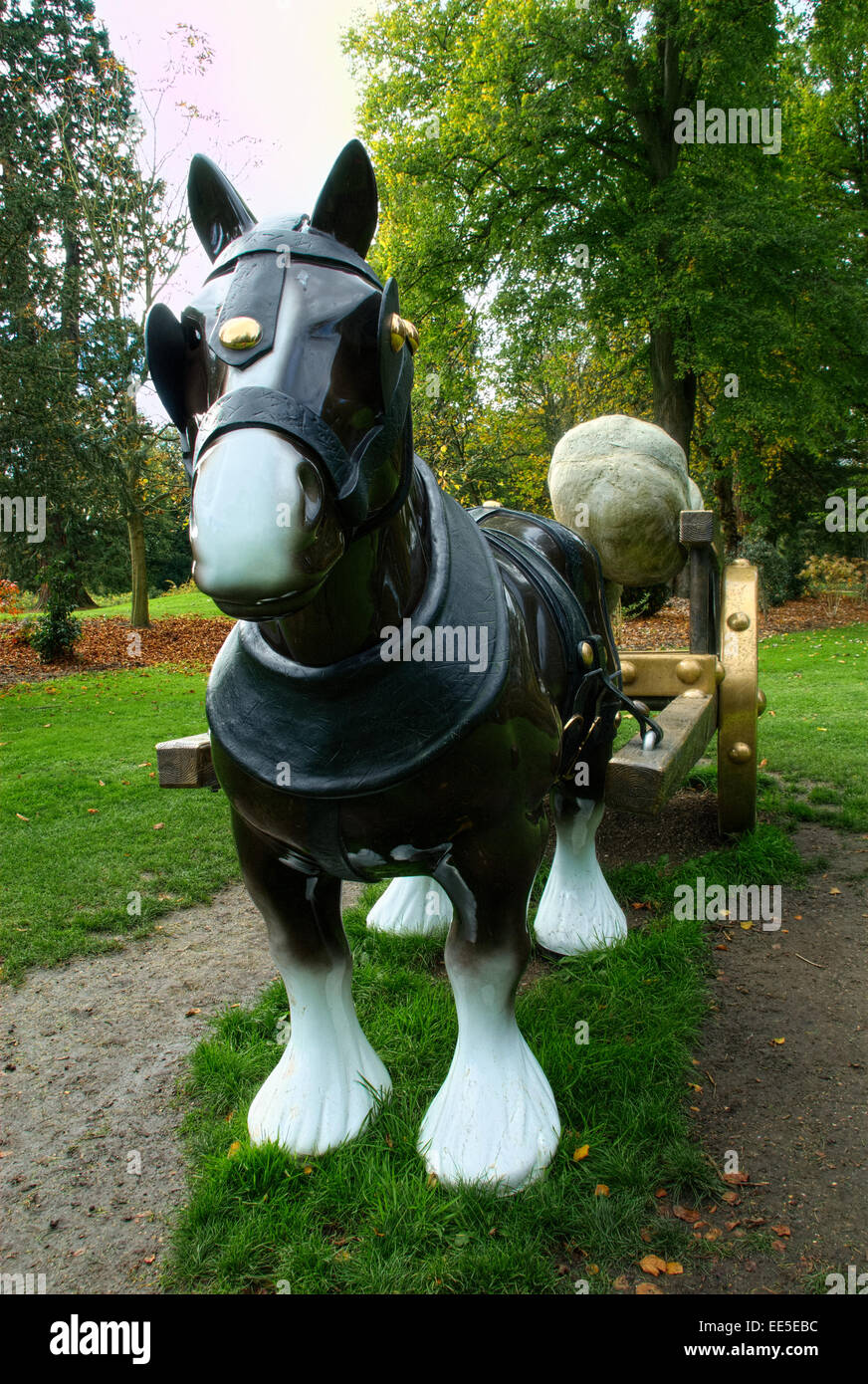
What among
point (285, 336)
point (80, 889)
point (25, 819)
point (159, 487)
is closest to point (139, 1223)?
point (285, 336)

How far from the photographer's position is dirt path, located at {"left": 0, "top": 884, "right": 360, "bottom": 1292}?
6.40 ft

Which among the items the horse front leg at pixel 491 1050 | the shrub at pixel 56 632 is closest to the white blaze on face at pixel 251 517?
the horse front leg at pixel 491 1050

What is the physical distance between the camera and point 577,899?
10.8 ft

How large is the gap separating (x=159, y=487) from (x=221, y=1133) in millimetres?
15632

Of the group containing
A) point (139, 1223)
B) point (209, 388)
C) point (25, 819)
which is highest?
point (209, 388)

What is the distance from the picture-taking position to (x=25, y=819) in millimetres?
5242

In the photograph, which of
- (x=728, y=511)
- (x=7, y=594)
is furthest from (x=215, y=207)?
(x=728, y=511)

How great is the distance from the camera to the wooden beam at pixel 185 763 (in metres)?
2.29

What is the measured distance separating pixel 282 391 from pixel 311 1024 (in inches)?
62.2
